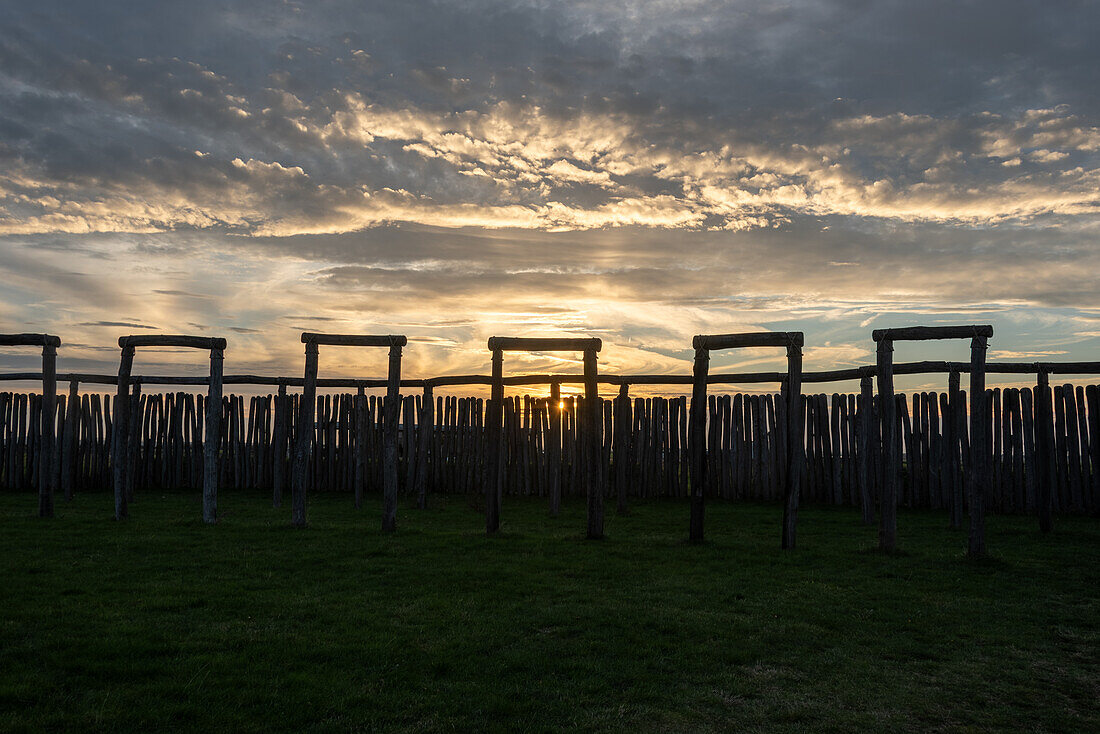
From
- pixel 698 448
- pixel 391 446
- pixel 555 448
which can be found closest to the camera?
pixel 698 448

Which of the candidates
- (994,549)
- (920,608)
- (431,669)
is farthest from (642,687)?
(994,549)

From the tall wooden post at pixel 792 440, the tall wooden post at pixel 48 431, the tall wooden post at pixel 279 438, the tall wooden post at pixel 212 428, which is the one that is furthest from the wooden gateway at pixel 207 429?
the tall wooden post at pixel 792 440

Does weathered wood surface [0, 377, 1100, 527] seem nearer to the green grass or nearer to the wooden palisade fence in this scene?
the wooden palisade fence

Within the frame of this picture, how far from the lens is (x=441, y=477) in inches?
752

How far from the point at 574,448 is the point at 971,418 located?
9.51 meters

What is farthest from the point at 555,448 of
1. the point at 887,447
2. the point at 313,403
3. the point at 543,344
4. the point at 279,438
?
the point at 887,447

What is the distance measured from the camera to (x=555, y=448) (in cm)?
1479

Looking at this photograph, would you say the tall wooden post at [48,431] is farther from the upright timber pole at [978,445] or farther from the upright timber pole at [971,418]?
the upright timber pole at [978,445]

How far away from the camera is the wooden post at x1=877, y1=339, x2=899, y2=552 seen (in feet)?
33.9

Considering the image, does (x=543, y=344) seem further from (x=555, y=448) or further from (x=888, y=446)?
(x=888, y=446)

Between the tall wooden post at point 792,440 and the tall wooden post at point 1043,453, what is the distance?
4471mm

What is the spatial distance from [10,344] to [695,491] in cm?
1159

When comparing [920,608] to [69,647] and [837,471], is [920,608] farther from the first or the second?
[837,471]

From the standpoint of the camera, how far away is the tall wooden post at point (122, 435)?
13.0 m
